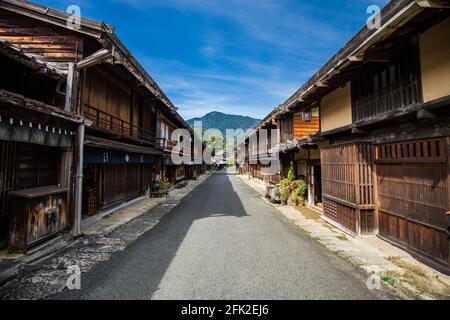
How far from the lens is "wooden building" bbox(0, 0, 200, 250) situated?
20.6 feet

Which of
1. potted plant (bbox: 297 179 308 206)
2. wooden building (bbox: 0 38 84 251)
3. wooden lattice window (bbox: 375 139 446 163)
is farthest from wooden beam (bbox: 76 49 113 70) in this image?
potted plant (bbox: 297 179 308 206)

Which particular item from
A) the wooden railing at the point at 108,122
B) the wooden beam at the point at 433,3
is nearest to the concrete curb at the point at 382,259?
the wooden beam at the point at 433,3

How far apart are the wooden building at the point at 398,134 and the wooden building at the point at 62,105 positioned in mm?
8387

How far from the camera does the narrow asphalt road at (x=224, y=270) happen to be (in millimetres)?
4258

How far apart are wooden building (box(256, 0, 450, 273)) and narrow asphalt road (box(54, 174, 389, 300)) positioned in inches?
82.1

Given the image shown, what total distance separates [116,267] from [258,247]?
12.5 ft

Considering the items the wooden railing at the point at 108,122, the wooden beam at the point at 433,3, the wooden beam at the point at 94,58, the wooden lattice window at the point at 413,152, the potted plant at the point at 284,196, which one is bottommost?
the potted plant at the point at 284,196

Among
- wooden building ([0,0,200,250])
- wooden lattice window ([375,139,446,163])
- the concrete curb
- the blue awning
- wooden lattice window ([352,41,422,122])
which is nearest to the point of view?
the concrete curb

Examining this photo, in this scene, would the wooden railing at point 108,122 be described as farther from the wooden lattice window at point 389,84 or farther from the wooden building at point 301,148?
the wooden lattice window at point 389,84

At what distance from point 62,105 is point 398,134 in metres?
11.3

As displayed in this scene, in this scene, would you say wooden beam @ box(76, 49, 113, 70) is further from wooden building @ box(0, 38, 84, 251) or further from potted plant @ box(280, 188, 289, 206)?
potted plant @ box(280, 188, 289, 206)

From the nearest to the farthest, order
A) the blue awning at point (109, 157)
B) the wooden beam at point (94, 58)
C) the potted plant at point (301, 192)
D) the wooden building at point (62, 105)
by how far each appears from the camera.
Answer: the wooden building at point (62, 105), the wooden beam at point (94, 58), the blue awning at point (109, 157), the potted plant at point (301, 192)

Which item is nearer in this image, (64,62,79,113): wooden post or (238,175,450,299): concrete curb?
(238,175,450,299): concrete curb
